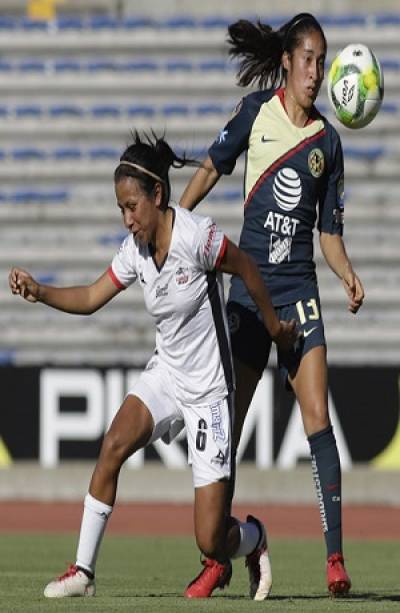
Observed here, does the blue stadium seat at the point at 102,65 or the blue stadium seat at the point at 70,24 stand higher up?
the blue stadium seat at the point at 70,24

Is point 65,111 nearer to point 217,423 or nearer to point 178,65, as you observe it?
point 178,65

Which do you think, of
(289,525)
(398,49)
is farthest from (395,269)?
(289,525)

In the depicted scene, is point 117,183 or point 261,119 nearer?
point 117,183

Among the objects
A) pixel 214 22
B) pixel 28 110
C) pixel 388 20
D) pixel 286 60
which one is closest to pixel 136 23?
pixel 214 22

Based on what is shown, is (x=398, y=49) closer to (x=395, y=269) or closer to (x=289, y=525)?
(x=395, y=269)

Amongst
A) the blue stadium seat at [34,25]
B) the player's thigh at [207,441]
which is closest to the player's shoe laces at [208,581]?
the player's thigh at [207,441]

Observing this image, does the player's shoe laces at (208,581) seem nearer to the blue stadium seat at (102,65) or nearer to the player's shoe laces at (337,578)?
the player's shoe laces at (337,578)

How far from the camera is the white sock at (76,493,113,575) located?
659 cm

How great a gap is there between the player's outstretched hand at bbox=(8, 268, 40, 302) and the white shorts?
601 mm

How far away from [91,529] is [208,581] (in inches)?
25.3

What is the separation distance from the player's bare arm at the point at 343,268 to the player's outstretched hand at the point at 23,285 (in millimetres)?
1452

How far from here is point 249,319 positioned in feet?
23.6

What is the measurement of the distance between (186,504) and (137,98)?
261 inches

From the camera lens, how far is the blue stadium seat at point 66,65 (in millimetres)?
19859
